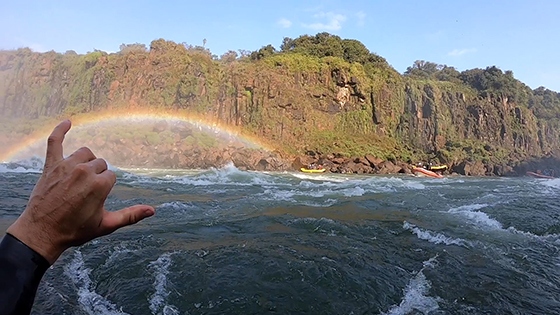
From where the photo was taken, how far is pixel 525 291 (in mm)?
5195

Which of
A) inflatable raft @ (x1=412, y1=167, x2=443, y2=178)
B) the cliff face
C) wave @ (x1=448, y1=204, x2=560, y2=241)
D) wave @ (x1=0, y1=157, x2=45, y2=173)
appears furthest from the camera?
the cliff face

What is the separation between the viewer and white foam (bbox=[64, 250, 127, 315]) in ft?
14.0

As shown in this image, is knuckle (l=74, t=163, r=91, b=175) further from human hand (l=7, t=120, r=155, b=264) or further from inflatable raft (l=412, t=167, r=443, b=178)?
inflatable raft (l=412, t=167, r=443, b=178)

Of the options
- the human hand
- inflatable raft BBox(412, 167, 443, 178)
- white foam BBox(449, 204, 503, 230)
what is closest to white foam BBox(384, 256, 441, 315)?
the human hand

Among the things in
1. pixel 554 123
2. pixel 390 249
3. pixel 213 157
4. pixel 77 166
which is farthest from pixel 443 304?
pixel 554 123

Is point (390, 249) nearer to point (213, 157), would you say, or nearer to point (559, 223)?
point (559, 223)

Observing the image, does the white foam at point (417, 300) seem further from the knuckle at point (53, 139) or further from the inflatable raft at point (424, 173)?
the inflatable raft at point (424, 173)

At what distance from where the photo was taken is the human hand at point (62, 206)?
1551 mm

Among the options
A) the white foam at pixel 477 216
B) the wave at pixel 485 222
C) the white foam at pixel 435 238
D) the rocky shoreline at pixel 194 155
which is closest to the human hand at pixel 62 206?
the white foam at pixel 435 238

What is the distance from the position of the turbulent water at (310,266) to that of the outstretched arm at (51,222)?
9.92 feet

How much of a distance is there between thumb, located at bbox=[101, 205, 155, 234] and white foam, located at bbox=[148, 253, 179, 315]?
2.92 metres

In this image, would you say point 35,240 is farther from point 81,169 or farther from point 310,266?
point 310,266

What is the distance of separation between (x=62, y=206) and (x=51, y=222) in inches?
3.0

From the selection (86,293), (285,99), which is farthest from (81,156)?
(285,99)
